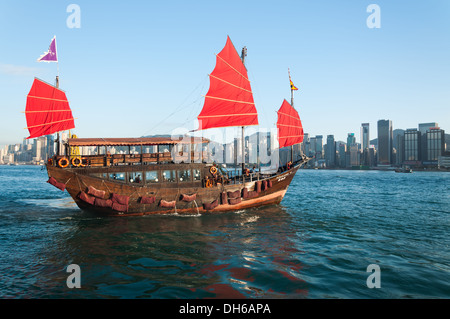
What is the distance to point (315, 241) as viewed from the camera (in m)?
13.8

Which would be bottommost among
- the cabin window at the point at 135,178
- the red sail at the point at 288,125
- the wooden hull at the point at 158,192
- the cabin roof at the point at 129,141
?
the wooden hull at the point at 158,192

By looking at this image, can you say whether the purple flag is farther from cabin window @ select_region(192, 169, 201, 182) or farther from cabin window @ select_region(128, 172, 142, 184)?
cabin window @ select_region(192, 169, 201, 182)

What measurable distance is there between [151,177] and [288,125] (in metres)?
15.4

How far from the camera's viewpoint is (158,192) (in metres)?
18.7

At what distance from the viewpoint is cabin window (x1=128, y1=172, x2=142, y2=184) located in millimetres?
18516

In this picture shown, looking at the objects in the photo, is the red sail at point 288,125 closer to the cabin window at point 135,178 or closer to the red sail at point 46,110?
the cabin window at point 135,178

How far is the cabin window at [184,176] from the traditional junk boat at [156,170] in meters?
0.07

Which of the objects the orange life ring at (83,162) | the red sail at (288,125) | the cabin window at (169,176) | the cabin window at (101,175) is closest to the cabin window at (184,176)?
the cabin window at (169,176)

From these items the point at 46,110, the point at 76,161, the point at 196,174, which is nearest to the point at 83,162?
the point at 76,161

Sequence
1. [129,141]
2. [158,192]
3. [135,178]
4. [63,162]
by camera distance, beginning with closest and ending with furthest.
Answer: [63,162] < [135,178] < [158,192] < [129,141]

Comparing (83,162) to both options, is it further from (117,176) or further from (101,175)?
(117,176)

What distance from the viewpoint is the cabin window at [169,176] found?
19158 millimetres

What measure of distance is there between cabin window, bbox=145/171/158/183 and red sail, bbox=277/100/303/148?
548 inches
